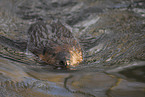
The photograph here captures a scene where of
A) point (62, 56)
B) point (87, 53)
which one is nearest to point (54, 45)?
point (62, 56)

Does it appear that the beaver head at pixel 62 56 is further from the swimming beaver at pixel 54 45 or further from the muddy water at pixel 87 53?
the muddy water at pixel 87 53

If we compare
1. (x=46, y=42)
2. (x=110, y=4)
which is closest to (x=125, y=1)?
(x=110, y=4)

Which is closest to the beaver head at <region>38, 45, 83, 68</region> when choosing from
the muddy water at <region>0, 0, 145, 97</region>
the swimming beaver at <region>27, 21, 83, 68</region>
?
the swimming beaver at <region>27, 21, 83, 68</region>

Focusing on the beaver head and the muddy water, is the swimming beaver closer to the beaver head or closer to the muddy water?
the beaver head

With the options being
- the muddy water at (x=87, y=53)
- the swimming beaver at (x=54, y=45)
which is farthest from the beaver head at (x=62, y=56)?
the muddy water at (x=87, y=53)

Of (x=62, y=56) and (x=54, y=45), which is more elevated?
(x=54, y=45)

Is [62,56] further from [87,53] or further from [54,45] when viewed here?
[87,53]

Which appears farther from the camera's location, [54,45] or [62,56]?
[54,45]
